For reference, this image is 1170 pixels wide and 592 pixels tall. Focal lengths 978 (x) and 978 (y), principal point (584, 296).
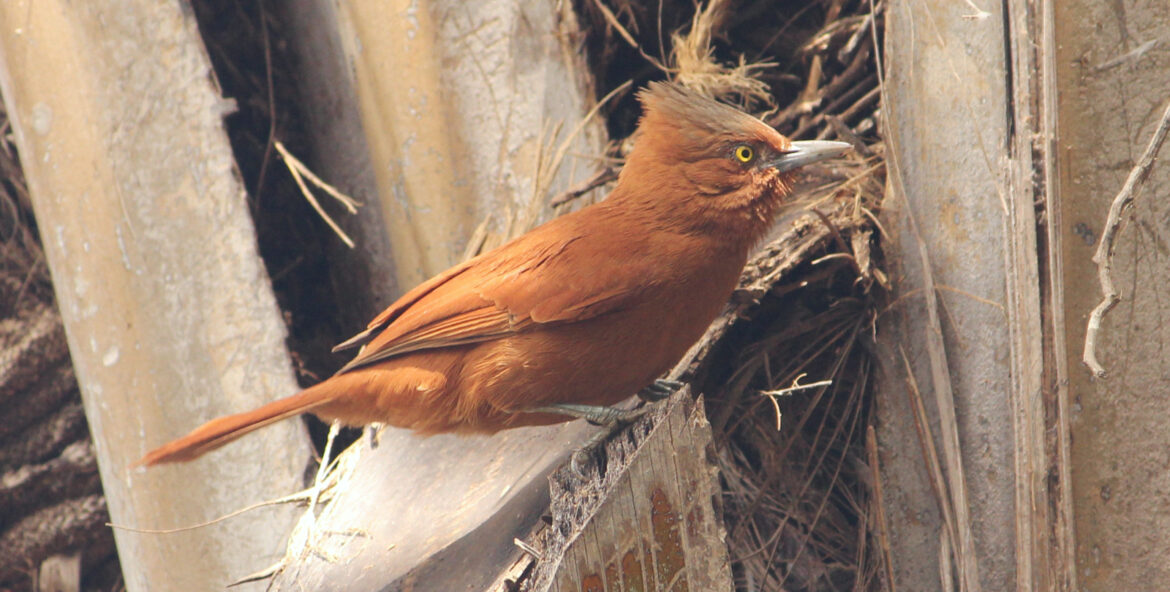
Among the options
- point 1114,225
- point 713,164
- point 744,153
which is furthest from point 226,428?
point 1114,225

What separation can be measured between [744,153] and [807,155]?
20cm

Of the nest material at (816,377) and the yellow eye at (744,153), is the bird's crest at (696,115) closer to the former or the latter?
the yellow eye at (744,153)

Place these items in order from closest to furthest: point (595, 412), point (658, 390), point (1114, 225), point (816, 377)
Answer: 1. point (1114, 225)
2. point (595, 412)
3. point (658, 390)
4. point (816, 377)

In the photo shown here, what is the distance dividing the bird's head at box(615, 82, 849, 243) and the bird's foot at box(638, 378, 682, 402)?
21.5 inches

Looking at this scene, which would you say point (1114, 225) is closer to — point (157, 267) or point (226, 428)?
point (226, 428)

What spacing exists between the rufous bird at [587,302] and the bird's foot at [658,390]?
7.0 inches

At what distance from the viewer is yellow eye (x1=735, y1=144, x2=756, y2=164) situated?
3082mm

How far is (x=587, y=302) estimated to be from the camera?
9.50ft

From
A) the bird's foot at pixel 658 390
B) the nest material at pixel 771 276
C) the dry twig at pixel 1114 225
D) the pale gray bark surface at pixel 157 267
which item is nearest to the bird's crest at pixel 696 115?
the nest material at pixel 771 276

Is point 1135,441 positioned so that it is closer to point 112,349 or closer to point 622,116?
point 622,116

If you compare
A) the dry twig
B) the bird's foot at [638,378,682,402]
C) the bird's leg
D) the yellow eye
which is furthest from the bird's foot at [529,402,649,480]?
the dry twig

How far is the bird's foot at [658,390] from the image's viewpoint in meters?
3.21

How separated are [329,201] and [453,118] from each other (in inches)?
28.6

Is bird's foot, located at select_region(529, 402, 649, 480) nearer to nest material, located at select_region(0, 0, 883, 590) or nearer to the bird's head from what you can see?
nest material, located at select_region(0, 0, 883, 590)
